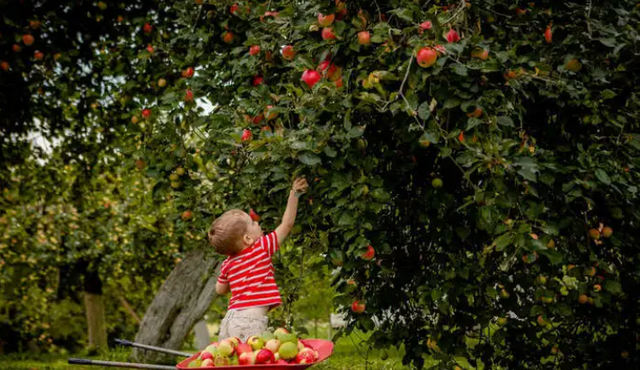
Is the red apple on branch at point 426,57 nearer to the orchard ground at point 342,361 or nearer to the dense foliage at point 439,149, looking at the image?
the dense foliage at point 439,149

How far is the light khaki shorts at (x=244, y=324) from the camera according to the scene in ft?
10.3

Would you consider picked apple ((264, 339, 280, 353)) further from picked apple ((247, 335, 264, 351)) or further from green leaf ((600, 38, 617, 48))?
green leaf ((600, 38, 617, 48))

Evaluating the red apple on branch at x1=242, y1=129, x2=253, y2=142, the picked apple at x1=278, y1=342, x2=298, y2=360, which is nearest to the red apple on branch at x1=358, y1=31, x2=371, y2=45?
the red apple on branch at x1=242, y1=129, x2=253, y2=142

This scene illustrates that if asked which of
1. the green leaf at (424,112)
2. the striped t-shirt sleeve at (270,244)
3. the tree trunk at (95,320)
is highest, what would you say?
the green leaf at (424,112)

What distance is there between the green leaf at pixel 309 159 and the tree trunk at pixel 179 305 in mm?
5018

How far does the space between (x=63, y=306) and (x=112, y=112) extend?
7.73 meters

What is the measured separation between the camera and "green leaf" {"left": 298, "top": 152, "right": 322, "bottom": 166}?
8.57 feet

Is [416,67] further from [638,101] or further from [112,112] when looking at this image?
[112,112]

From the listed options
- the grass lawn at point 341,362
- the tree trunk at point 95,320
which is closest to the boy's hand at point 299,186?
the grass lawn at point 341,362

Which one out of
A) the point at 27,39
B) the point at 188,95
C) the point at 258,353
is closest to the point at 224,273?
the point at 258,353

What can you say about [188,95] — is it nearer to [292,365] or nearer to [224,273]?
[224,273]

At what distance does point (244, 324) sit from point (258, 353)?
0.69m

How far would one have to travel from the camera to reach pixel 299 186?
10.2ft

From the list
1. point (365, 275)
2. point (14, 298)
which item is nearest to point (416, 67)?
point (365, 275)
